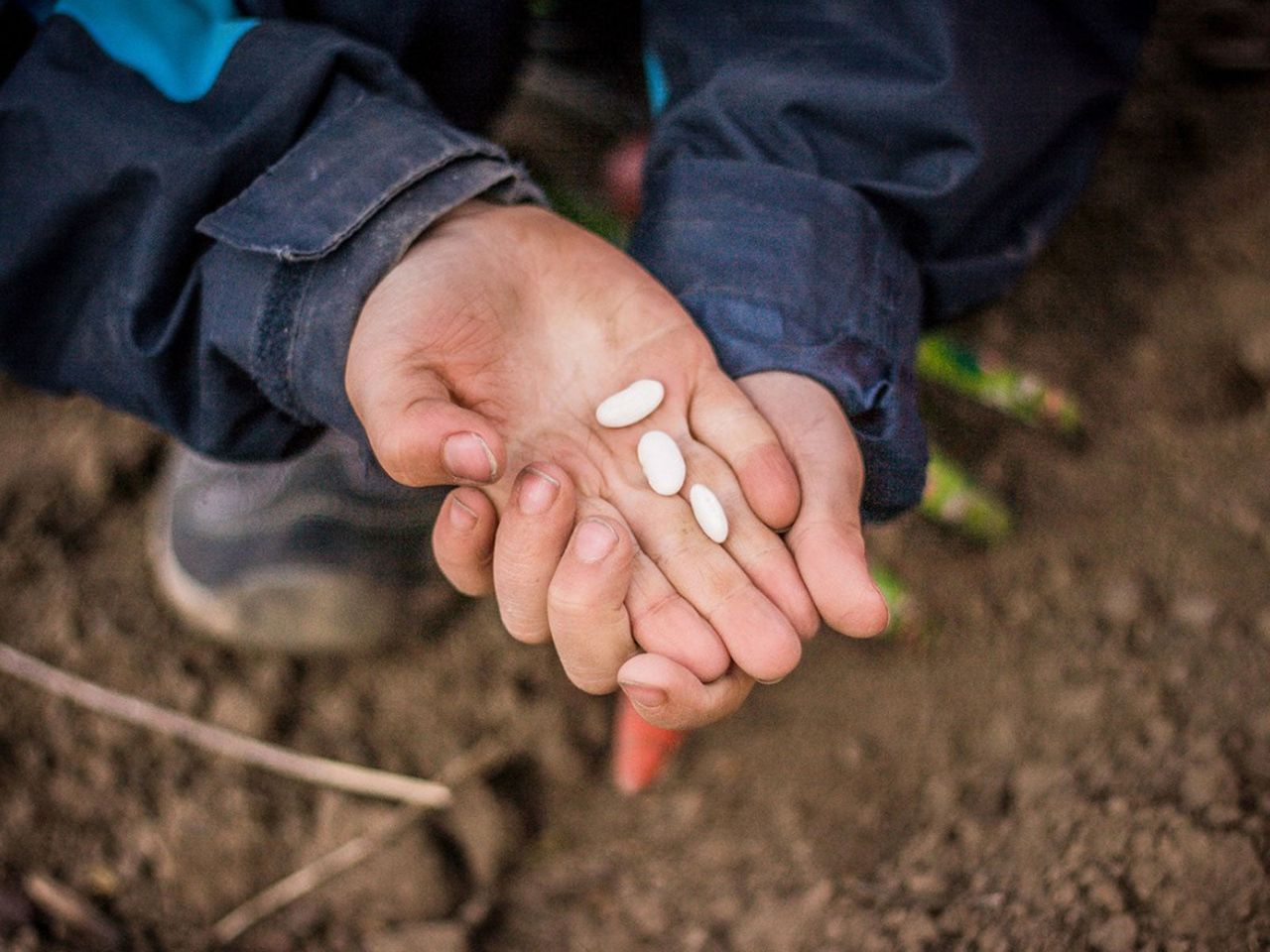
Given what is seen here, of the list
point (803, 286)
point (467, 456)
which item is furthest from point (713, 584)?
point (803, 286)

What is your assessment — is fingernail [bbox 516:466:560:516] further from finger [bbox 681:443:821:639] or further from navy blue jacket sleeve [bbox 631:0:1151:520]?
navy blue jacket sleeve [bbox 631:0:1151:520]

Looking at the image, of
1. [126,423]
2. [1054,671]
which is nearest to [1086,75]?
[1054,671]

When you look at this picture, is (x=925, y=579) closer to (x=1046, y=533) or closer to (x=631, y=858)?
(x=1046, y=533)

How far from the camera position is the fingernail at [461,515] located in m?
1.05

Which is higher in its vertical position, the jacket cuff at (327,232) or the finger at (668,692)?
the jacket cuff at (327,232)

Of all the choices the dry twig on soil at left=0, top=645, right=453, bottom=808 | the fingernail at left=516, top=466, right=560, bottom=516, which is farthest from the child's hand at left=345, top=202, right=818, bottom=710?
the dry twig on soil at left=0, top=645, right=453, bottom=808

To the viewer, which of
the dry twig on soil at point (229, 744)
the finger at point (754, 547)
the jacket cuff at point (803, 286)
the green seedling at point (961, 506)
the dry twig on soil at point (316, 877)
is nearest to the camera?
the finger at point (754, 547)

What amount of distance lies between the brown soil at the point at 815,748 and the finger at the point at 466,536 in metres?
0.55

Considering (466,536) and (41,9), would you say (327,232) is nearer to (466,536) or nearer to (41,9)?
(466,536)

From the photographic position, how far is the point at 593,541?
99 centimetres

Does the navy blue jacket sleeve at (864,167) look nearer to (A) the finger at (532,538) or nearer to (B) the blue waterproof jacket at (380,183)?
(B) the blue waterproof jacket at (380,183)

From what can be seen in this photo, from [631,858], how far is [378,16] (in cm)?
123

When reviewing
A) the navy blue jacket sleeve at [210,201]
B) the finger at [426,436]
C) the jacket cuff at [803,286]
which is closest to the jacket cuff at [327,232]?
the navy blue jacket sleeve at [210,201]

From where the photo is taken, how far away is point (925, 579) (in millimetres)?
1753
